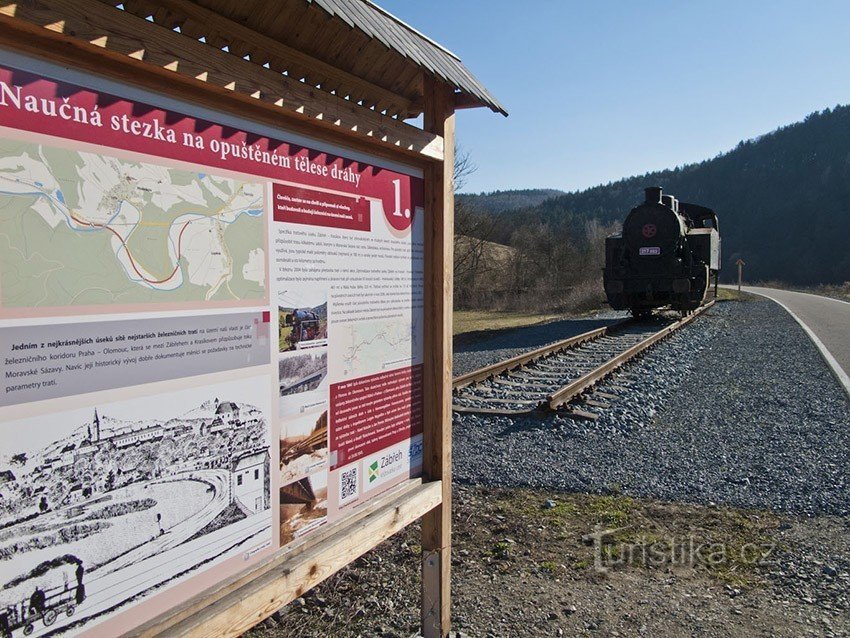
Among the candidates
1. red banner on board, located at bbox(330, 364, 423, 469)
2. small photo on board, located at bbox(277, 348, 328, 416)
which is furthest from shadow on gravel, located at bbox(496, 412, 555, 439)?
small photo on board, located at bbox(277, 348, 328, 416)

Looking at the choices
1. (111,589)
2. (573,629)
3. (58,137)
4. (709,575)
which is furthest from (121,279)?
(709,575)

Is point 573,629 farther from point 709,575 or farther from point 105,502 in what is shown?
point 105,502

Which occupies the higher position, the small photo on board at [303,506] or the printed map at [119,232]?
the printed map at [119,232]

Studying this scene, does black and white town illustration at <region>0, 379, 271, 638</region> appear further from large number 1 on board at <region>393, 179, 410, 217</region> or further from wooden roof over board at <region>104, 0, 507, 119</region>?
wooden roof over board at <region>104, 0, 507, 119</region>

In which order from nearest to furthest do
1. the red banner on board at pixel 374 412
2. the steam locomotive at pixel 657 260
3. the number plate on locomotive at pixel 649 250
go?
the red banner on board at pixel 374 412 → the steam locomotive at pixel 657 260 → the number plate on locomotive at pixel 649 250

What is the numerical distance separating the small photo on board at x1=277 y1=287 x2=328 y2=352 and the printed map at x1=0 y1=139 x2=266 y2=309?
15 cm

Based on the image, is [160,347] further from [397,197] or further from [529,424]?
[529,424]

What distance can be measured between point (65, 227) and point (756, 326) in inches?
771

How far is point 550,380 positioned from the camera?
946 centimetres

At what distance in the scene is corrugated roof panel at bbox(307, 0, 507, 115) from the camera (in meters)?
2.40

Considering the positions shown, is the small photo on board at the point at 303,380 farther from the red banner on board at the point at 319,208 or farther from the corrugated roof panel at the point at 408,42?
the corrugated roof panel at the point at 408,42

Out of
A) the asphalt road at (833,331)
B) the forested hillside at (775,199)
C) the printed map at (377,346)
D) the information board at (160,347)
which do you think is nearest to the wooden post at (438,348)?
the printed map at (377,346)

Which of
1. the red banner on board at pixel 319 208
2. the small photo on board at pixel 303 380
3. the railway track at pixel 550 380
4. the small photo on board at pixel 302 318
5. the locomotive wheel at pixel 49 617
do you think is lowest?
the railway track at pixel 550 380

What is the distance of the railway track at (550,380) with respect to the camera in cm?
757
